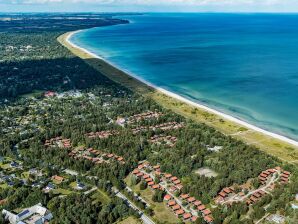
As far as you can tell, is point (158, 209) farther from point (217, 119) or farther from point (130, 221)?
point (217, 119)

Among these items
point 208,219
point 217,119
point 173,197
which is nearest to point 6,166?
point 173,197

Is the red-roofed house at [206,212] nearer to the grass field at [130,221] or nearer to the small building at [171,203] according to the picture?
the small building at [171,203]

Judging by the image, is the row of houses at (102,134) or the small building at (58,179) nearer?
the small building at (58,179)

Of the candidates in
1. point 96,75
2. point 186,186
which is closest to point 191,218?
point 186,186

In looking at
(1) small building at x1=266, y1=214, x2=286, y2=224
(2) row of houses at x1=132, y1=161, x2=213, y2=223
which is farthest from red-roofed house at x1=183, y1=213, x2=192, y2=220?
(1) small building at x1=266, y1=214, x2=286, y2=224

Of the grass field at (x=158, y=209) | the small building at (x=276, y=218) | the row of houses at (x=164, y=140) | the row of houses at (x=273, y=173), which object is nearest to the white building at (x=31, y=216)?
→ the grass field at (x=158, y=209)

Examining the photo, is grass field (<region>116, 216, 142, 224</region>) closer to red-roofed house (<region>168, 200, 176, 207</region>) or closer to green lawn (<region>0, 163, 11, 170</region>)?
red-roofed house (<region>168, 200, 176, 207</region>)

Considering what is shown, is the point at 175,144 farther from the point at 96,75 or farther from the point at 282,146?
the point at 96,75
